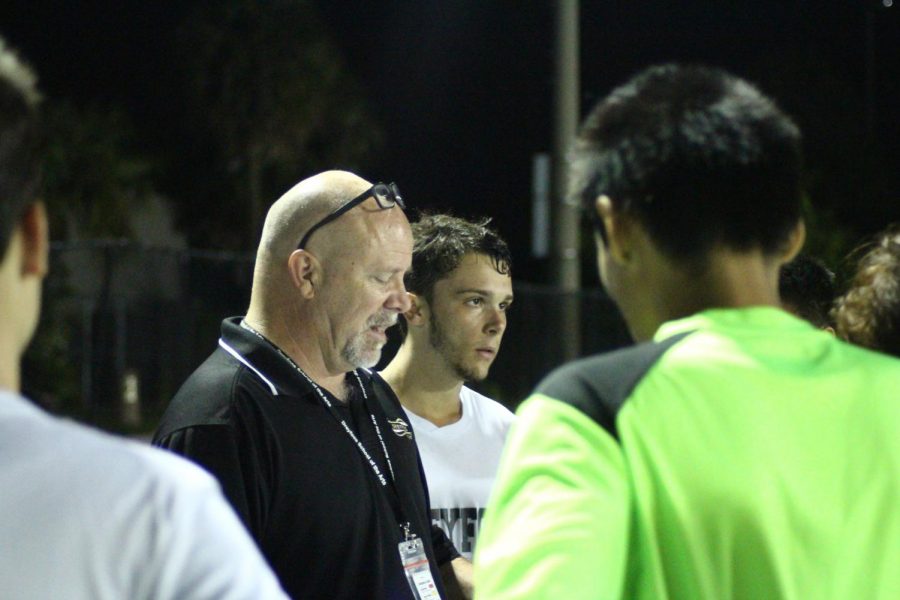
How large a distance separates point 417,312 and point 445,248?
24 centimetres

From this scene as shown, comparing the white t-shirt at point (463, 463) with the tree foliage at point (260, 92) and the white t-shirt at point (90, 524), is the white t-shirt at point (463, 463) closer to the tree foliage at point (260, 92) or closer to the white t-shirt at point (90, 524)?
the white t-shirt at point (90, 524)

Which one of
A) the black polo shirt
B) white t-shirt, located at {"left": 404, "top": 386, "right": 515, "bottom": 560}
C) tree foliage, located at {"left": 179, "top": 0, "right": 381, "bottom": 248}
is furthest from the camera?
tree foliage, located at {"left": 179, "top": 0, "right": 381, "bottom": 248}

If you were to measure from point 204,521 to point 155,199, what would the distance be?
86.2 ft

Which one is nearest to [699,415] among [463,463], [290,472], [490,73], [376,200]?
[290,472]

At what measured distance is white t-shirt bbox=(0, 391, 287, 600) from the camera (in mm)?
1277

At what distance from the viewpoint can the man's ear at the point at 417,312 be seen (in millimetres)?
4422

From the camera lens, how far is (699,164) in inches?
62.9

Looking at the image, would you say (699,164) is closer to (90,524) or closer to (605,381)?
(605,381)

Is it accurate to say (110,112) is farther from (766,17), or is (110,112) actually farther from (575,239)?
(575,239)

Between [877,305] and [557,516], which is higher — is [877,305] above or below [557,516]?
above

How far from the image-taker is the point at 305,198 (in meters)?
3.39

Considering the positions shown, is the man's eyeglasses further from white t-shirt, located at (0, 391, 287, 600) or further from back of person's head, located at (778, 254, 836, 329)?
white t-shirt, located at (0, 391, 287, 600)

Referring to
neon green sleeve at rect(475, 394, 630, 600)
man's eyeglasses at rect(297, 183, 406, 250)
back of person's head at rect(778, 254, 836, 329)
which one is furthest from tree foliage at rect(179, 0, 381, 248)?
neon green sleeve at rect(475, 394, 630, 600)

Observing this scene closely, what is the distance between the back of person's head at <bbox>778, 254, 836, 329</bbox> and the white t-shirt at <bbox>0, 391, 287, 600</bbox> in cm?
230
